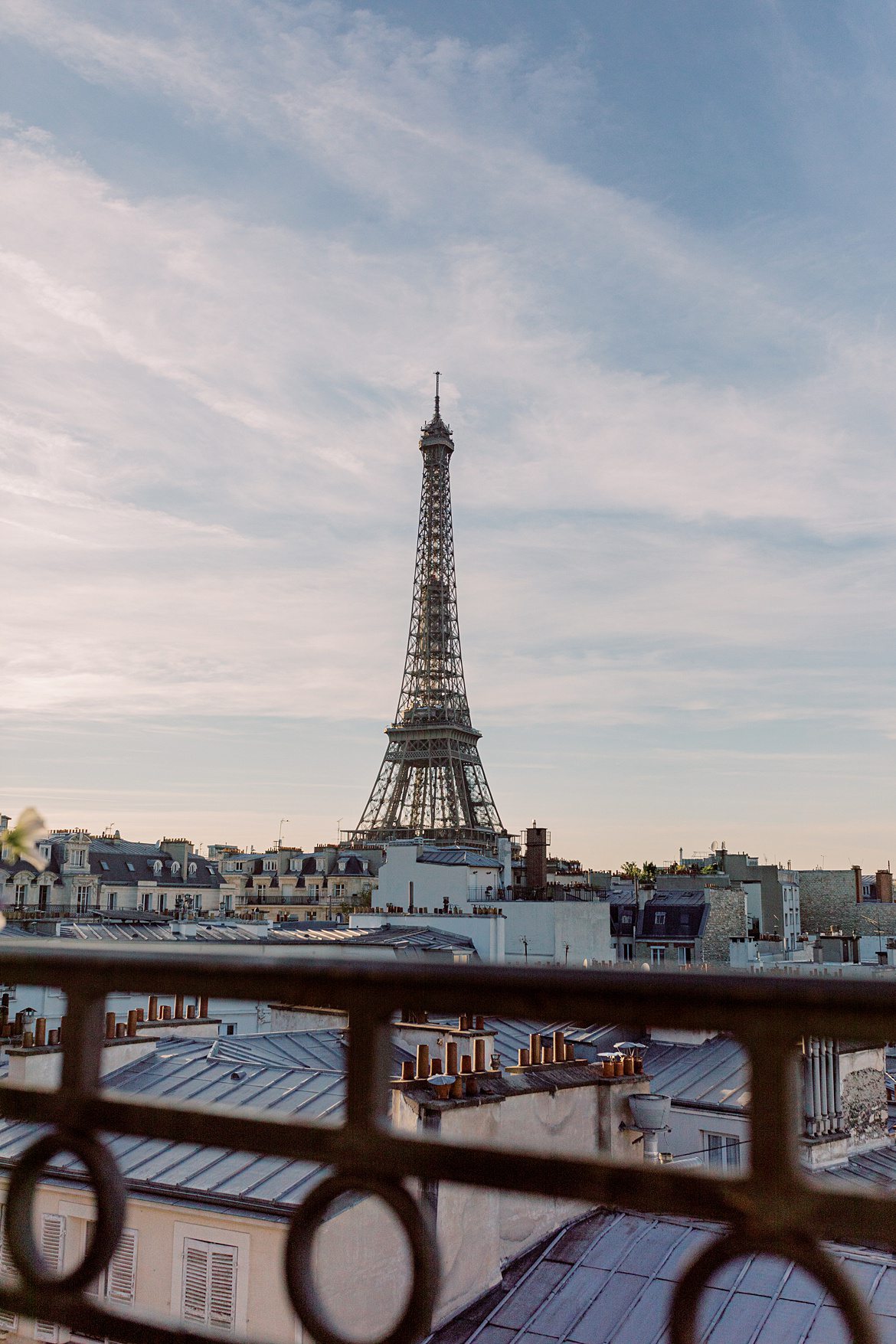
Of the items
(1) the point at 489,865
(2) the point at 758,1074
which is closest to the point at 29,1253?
(2) the point at 758,1074

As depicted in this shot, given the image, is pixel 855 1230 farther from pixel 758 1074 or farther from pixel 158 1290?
pixel 158 1290

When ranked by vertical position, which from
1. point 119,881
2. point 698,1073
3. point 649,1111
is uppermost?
point 119,881

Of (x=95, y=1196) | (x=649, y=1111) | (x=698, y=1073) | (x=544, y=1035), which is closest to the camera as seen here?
(x=95, y=1196)

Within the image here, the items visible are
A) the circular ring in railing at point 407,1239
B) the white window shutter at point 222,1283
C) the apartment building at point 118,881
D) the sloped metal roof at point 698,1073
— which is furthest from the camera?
the apartment building at point 118,881

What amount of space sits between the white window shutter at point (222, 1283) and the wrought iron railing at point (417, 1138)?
20.9 ft

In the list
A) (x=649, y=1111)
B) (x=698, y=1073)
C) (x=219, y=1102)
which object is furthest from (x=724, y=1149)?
(x=219, y=1102)

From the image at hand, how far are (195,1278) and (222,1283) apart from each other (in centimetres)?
24

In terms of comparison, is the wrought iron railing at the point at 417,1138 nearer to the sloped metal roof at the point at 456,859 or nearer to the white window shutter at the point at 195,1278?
the white window shutter at the point at 195,1278

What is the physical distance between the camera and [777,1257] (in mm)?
1307

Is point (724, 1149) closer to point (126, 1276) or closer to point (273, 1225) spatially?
point (273, 1225)

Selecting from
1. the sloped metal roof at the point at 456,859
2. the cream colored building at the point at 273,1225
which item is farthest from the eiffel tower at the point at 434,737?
the cream colored building at the point at 273,1225

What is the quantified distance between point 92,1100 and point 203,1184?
7099 mm

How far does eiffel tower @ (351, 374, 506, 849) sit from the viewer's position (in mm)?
69438

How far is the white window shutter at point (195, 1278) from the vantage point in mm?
7617
